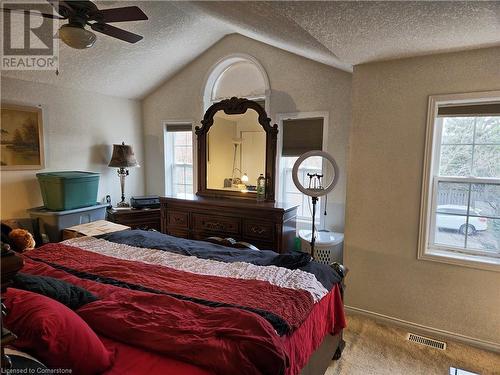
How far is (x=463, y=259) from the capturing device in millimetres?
2377

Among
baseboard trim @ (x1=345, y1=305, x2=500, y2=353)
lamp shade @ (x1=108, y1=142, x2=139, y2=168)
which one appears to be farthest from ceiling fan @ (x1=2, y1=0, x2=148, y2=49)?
baseboard trim @ (x1=345, y1=305, x2=500, y2=353)

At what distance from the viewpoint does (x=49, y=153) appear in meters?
3.60

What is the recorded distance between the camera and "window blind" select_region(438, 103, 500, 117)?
2244mm

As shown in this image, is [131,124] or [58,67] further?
[131,124]

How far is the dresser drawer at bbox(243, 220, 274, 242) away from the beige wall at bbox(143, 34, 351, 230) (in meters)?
0.84

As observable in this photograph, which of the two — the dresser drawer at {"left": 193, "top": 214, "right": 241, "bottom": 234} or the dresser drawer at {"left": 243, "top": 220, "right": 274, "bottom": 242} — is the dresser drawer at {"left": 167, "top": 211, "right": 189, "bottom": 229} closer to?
the dresser drawer at {"left": 193, "top": 214, "right": 241, "bottom": 234}

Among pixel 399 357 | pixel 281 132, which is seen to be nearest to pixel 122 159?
pixel 281 132

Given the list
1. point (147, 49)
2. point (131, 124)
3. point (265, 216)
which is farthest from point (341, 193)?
point (131, 124)

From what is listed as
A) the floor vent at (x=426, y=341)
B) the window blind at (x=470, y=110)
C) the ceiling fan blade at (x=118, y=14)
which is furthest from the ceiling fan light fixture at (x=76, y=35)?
the floor vent at (x=426, y=341)

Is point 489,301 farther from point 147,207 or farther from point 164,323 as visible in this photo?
point 147,207

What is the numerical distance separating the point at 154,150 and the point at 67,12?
117 inches

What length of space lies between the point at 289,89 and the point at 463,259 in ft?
7.99

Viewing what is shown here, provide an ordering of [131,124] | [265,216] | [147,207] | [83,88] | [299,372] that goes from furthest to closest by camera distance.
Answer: [131,124], [147,207], [83,88], [265,216], [299,372]

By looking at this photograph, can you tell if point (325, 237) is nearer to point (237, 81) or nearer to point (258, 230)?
point (258, 230)
